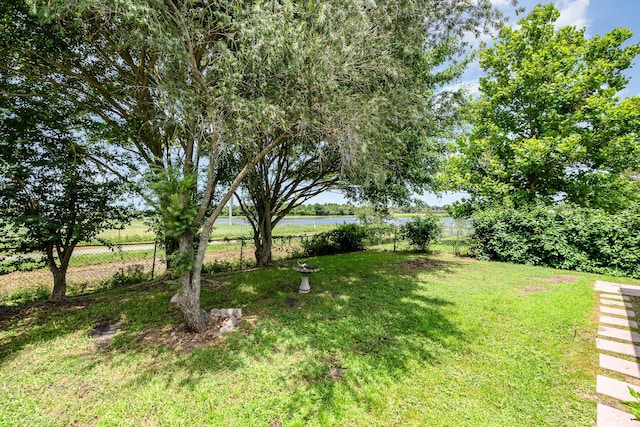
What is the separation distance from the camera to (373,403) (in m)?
2.43

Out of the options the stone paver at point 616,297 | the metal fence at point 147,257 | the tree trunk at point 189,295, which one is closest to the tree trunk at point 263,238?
the metal fence at point 147,257

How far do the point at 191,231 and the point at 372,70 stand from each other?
3669mm

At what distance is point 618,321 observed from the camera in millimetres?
4285

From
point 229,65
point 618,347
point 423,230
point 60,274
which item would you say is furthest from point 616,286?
point 60,274

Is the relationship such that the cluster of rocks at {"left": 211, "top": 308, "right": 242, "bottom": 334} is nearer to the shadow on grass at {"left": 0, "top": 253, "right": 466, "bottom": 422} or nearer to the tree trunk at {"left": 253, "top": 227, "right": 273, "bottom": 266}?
the shadow on grass at {"left": 0, "top": 253, "right": 466, "bottom": 422}

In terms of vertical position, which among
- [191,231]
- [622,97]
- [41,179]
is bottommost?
[191,231]

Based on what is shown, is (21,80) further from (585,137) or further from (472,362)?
(585,137)

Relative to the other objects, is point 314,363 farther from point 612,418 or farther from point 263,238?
point 263,238

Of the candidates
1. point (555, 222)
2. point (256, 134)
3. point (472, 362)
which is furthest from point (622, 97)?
point (256, 134)

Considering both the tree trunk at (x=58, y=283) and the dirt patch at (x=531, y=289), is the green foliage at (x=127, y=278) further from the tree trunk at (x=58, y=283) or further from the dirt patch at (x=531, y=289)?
the dirt patch at (x=531, y=289)

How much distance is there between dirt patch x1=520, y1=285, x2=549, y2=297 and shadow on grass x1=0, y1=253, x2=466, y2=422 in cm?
207

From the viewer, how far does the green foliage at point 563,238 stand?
7.70 meters

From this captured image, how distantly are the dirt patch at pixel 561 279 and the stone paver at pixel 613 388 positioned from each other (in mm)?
4851

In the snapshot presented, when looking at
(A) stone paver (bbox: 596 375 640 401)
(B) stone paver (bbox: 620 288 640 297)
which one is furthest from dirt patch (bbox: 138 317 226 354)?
(B) stone paver (bbox: 620 288 640 297)
